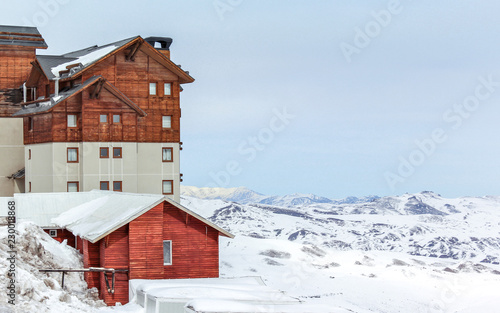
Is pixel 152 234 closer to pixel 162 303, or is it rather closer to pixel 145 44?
pixel 162 303

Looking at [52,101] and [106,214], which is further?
[52,101]

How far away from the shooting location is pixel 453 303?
52.0 metres

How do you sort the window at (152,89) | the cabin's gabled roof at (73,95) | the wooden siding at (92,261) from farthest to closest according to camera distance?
the window at (152,89), the cabin's gabled roof at (73,95), the wooden siding at (92,261)

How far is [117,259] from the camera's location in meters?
36.3

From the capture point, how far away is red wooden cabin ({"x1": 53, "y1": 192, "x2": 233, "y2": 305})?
36.2m

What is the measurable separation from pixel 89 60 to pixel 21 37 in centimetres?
1356

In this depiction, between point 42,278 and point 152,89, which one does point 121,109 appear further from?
point 42,278

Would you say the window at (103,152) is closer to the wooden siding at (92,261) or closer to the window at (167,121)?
the window at (167,121)

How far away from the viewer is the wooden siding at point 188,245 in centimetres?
3681

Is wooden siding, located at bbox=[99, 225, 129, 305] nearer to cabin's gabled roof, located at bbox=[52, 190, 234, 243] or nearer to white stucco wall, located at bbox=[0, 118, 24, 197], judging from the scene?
cabin's gabled roof, located at bbox=[52, 190, 234, 243]

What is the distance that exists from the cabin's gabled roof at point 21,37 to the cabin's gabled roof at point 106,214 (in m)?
25.5

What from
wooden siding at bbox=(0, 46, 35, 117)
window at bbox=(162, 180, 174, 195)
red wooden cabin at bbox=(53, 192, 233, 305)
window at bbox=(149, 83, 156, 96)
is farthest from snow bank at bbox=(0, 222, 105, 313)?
wooden siding at bbox=(0, 46, 35, 117)

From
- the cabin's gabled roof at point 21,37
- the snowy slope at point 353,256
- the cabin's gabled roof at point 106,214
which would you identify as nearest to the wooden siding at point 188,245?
the cabin's gabled roof at point 106,214

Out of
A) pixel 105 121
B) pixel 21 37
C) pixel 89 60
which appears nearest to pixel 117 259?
pixel 105 121
